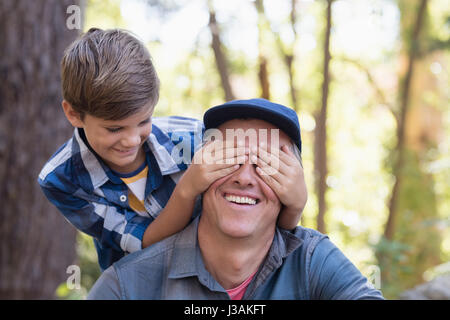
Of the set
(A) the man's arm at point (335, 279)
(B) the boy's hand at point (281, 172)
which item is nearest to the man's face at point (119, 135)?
(B) the boy's hand at point (281, 172)

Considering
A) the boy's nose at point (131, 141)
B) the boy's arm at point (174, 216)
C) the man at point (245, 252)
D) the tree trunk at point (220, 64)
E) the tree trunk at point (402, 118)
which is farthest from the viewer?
the tree trunk at point (402, 118)

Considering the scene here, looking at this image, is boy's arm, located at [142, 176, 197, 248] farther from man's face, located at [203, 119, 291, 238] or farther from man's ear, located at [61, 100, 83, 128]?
man's ear, located at [61, 100, 83, 128]

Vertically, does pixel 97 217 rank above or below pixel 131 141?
below

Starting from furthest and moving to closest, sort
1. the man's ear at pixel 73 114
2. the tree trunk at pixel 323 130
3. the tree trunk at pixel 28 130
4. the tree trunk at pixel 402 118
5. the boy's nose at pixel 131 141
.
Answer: the tree trunk at pixel 402 118, the tree trunk at pixel 323 130, the tree trunk at pixel 28 130, the man's ear at pixel 73 114, the boy's nose at pixel 131 141

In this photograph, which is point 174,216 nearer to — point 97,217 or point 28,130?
point 97,217

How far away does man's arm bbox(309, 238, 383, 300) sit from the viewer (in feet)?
6.79

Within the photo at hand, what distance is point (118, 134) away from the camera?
2.48 metres

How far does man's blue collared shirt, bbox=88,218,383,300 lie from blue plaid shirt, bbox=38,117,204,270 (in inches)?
12.4

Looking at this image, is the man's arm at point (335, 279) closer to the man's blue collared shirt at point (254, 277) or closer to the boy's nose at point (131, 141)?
the man's blue collared shirt at point (254, 277)

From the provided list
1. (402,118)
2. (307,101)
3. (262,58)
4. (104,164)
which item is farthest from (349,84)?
(104,164)

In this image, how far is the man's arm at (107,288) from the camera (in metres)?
2.15

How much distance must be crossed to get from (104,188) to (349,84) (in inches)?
390

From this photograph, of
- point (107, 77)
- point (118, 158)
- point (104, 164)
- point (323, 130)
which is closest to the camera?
point (107, 77)
